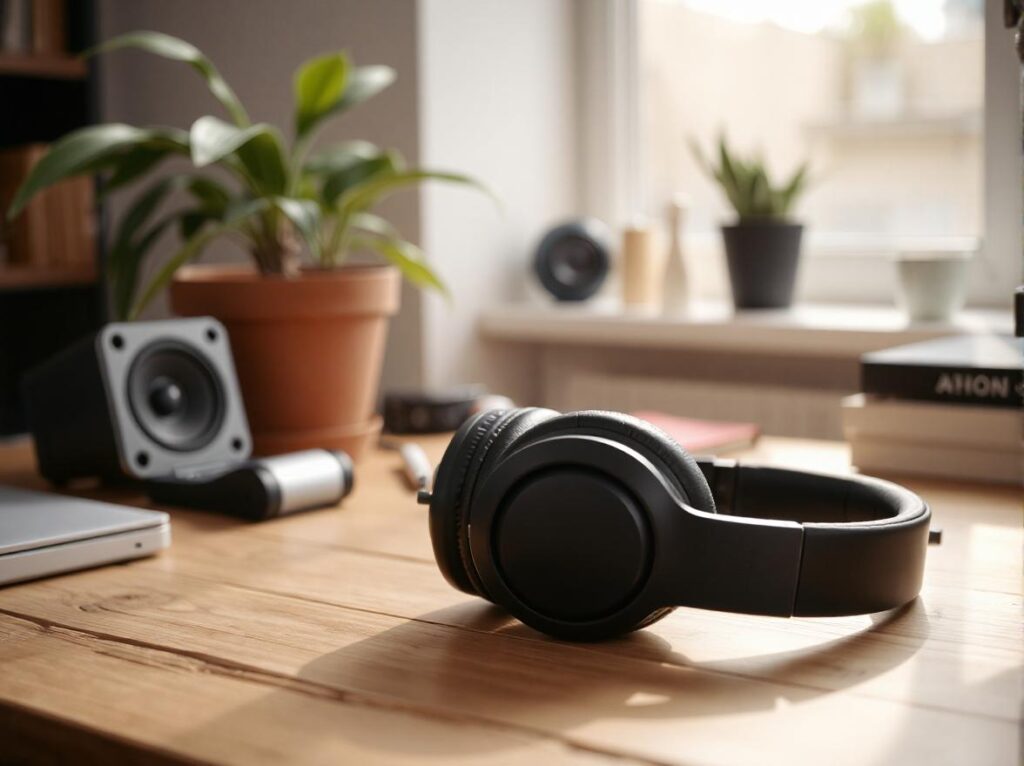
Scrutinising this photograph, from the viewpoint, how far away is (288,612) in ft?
2.58

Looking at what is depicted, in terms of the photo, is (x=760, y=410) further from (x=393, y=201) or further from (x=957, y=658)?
(x=957, y=658)

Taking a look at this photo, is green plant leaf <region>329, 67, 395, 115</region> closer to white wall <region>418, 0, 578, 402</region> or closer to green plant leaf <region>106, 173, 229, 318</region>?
green plant leaf <region>106, 173, 229, 318</region>

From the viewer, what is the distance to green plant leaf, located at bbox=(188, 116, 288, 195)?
1.14 metres

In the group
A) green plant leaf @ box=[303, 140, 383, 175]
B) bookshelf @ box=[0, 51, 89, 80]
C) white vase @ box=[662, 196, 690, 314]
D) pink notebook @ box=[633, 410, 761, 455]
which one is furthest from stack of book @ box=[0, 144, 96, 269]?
pink notebook @ box=[633, 410, 761, 455]

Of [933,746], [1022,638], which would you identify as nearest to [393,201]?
[1022,638]

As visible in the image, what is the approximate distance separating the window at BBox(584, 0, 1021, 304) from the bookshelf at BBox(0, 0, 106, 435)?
33.7 inches

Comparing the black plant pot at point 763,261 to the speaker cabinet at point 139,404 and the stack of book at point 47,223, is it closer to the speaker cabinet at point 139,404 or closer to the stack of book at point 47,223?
the speaker cabinet at point 139,404

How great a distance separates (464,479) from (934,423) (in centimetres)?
65

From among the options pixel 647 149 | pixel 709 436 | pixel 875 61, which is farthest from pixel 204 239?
pixel 875 61

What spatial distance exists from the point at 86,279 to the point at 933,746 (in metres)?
1.68

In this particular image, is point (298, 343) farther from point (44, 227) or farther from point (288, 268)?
point (44, 227)

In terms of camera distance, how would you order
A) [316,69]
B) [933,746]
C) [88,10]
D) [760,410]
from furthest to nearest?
1. [88,10]
2. [760,410]
3. [316,69]
4. [933,746]

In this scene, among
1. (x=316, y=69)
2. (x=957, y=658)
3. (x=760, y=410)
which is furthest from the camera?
(x=760, y=410)

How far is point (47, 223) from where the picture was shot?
1.89m
